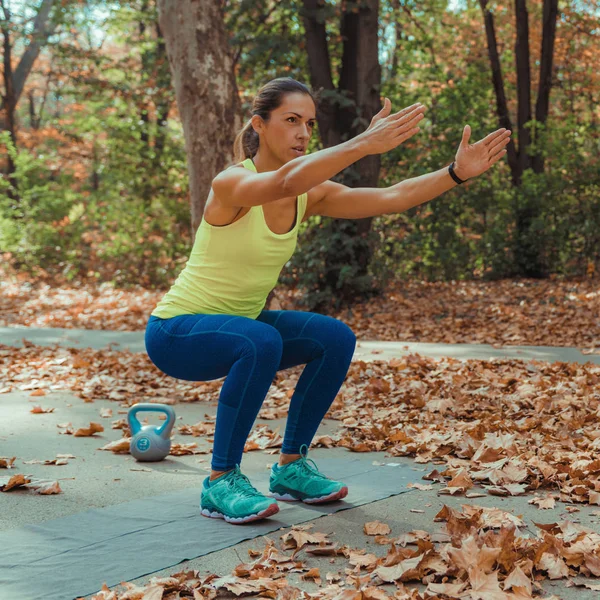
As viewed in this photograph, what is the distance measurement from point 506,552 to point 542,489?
1.09 metres

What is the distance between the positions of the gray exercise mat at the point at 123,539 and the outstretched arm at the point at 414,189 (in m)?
1.33

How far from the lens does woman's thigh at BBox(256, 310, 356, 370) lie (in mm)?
3547

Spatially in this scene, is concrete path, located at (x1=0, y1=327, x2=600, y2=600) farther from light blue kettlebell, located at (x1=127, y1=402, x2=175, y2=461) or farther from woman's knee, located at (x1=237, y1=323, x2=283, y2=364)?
woman's knee, located at (x1=237, y1=323, x2=283, y2=364)

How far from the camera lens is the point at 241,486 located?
10.8 feet

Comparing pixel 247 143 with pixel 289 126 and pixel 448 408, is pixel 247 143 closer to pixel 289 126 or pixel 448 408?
pixel 289 126

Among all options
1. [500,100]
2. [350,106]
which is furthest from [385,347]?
[500,100]

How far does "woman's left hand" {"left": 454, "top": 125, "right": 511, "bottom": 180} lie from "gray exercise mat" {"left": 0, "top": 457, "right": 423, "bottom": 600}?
1.49 m

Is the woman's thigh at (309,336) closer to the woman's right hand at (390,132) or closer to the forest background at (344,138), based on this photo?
the woman's right hand at (390,132)

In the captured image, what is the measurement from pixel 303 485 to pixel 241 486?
0.33 m

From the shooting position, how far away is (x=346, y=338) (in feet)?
11.7

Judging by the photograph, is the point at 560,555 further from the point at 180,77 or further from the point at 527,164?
the point at 527,164

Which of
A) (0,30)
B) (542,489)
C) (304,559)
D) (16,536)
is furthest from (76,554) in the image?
(0,30)

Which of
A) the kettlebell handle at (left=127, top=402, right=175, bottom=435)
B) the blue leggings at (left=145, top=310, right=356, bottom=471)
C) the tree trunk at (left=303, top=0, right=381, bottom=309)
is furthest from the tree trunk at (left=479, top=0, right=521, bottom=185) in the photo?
the blue leggings at (left=145, top=310, right=356, bottom=471)

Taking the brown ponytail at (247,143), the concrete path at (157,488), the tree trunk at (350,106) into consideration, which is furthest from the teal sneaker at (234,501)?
the tree trunk at (350,106)
